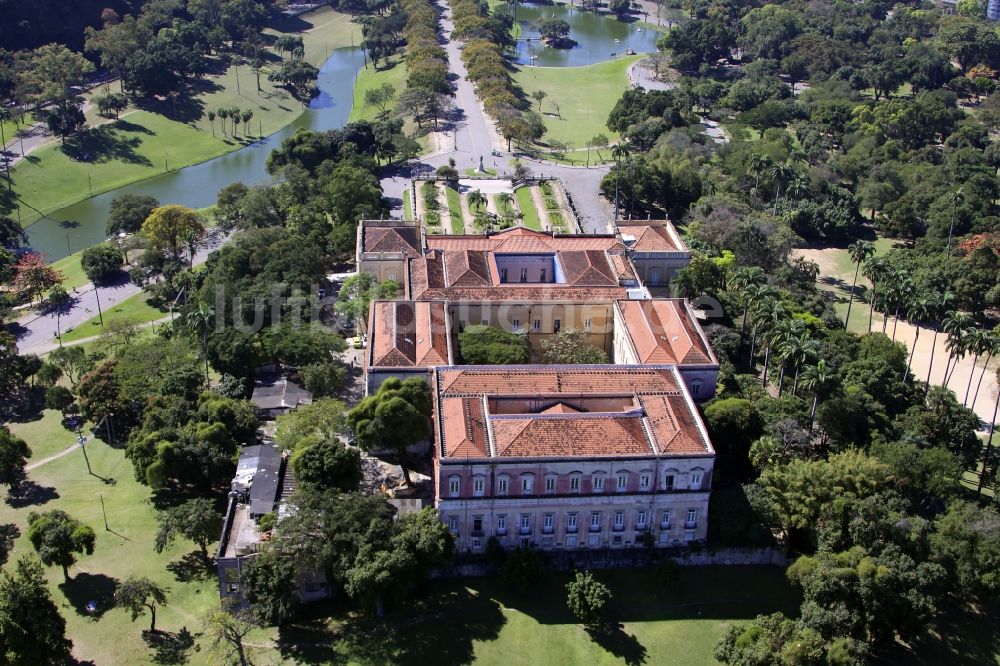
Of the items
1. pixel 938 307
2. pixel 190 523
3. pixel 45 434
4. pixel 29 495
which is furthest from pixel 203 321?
pixel 938 307

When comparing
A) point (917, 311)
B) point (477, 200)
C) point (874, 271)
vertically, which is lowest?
point (477, 200)

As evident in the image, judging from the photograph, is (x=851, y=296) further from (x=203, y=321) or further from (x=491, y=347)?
(x=203, y=321)

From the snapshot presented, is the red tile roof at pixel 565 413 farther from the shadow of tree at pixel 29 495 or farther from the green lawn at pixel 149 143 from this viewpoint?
the green lawn at pixel 149 143

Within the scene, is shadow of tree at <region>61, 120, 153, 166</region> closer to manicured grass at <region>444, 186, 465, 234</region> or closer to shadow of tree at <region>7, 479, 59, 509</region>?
manicured grass at <region>444, 186, 465, 234</region>

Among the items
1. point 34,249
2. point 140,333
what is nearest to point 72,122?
point 34,249

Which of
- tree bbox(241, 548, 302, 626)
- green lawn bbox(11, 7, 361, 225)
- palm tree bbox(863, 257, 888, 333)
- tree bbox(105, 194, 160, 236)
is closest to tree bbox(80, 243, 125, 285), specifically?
tree bbox(105, 194, 160, 236)

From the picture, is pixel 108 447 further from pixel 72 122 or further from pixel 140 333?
pixel 72 122
